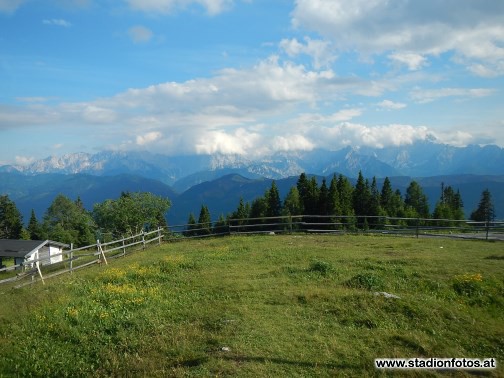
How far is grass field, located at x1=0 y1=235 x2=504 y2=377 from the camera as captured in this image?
27.1 ft

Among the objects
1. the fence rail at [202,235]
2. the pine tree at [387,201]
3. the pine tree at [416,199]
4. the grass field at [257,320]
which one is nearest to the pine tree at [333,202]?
the fence rail at [202,235]

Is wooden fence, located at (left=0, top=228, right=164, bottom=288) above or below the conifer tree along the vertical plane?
Answer: above

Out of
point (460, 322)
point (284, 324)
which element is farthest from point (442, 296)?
point (284, 324)

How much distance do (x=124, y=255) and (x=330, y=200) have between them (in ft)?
121

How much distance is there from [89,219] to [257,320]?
62.9 meters

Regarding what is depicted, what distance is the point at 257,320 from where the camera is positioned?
33.8 ft

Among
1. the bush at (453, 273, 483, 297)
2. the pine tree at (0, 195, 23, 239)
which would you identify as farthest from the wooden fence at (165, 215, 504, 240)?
the pine tree at (0, 195, 23, 239)

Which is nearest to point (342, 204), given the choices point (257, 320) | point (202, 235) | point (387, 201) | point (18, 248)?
point (387, 201)

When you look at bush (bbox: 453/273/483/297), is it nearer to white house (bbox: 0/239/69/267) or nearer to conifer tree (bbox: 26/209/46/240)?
white house (bbox: 0/239/69/267)

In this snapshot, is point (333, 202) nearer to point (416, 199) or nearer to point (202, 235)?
point (202, 235)

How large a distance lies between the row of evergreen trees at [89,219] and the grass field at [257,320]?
41342mm

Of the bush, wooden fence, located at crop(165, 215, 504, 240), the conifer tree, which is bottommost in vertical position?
the conifer tree

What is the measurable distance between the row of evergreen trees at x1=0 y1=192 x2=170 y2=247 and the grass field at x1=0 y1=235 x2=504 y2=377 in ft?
→ 136

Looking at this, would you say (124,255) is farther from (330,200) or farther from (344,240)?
(330,200)
